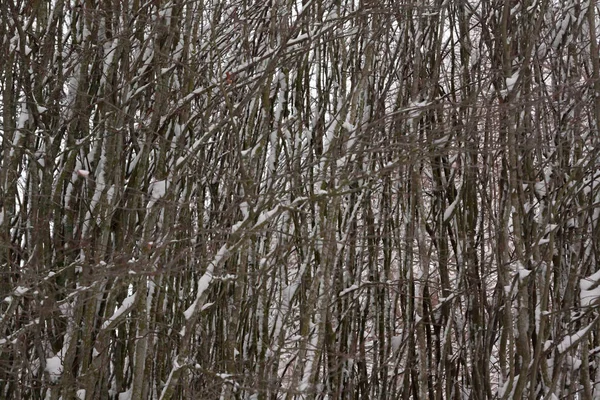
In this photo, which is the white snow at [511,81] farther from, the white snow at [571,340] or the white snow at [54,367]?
the white snow at [54,367]

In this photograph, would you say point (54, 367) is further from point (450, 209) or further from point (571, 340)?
point (571, 340)

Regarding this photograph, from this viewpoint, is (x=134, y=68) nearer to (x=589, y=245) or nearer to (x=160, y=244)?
(x=160, y=244)

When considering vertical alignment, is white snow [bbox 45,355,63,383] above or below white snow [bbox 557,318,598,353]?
below

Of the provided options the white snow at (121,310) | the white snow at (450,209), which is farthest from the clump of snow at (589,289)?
the white snow at (121,310)

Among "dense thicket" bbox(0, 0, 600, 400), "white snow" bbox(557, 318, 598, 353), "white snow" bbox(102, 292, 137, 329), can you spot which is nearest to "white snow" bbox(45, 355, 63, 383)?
"dense thicket" bbox(0, 0, 600, 400)

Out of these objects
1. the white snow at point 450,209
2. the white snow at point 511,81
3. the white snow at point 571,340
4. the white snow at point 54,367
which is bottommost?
the white snow at point 54,367

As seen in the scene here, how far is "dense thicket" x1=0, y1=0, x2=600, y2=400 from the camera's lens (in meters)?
3.61

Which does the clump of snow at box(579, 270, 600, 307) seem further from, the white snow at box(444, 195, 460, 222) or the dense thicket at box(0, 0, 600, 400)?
the white snow at box(444, 195, 460, 222)

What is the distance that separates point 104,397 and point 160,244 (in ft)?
4.46

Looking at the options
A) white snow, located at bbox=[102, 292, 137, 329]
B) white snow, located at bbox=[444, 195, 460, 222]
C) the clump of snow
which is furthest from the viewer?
white snow, located at bbox=[444, 195, 460, 222]

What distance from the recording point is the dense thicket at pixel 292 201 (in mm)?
3613

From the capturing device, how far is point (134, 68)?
3953 mm

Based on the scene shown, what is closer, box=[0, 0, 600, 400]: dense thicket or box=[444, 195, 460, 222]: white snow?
box=[0, 0, 600, 400]: dense thicket

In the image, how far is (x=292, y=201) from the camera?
4.11 meters
